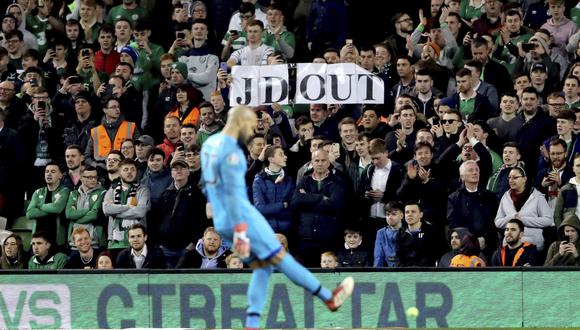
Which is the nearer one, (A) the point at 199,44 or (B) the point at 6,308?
(B) the point at 6,308

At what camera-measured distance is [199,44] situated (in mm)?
20266

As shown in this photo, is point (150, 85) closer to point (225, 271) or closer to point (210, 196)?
point (225, 271)

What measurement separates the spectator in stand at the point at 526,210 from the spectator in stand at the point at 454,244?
475mm

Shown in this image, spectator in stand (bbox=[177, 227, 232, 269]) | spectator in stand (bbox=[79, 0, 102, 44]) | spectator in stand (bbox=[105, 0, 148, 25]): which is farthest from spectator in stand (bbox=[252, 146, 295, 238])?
spectator in stand (bbox=[79, 0, 102, 44])

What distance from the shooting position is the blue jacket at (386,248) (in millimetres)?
16859

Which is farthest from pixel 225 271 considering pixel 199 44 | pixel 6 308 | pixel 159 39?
pixel 159 39

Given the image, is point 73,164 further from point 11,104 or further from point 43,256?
point 11,104

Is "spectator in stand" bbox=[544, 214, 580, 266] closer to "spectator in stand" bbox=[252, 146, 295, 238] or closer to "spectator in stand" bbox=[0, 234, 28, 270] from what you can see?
"spectator in stand" bbox=[252, 146, 295, 238]

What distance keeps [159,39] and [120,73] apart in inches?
77.0

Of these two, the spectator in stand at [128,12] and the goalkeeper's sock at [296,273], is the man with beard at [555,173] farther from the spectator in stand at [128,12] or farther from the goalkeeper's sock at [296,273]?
the spectator in stand at [128,12]

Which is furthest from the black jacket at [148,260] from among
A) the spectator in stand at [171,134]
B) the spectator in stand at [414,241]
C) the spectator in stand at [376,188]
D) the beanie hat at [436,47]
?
the beanie hat at [436,47]

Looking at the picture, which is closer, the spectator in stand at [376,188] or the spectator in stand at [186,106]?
the spectator in stand at [376,188]

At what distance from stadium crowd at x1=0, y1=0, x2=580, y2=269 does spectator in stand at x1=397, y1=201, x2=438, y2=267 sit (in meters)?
0.02

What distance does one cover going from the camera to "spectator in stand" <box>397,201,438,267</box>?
16.8 m
